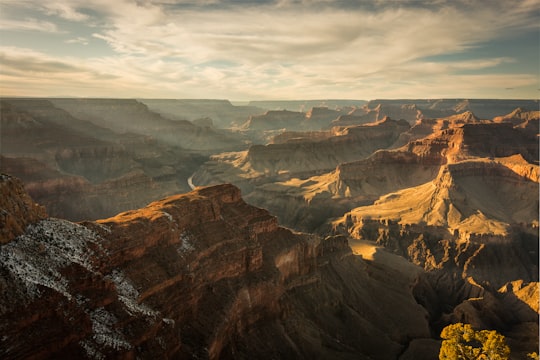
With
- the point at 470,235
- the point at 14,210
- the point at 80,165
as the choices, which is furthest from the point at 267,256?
the point at 80,165

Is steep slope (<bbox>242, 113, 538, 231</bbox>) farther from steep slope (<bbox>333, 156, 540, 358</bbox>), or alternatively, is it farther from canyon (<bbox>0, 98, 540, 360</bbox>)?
steep slope (<bbox>333, 156, 540, 358</bbox>)

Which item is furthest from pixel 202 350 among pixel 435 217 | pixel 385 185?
pixel 385 185

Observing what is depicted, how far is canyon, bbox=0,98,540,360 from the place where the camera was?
27.5 metres

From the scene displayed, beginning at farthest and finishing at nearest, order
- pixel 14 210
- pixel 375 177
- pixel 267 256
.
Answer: pixel 375 177, pixel 267 256, pixel 14 210

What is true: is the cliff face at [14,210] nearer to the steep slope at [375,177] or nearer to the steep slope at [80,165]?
the steep slope at [80,165]

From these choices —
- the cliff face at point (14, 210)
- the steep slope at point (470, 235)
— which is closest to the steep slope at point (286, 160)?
the steep slope at point (470, 235)

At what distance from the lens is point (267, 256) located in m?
48.9

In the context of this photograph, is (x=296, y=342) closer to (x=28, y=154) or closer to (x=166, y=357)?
(x=166, y=357)

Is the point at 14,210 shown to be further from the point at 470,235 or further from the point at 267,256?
the point at 470,235

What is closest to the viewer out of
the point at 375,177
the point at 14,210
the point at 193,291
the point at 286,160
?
the point at 14,210

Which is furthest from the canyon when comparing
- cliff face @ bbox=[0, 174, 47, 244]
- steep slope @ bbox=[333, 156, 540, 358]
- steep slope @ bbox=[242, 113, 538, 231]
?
steep slope @ bbox=[242, 113, 538, 231]

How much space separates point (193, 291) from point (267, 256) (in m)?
13.8

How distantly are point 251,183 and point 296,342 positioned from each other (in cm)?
11497

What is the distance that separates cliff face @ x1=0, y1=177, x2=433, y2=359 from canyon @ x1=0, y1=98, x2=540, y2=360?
0.14m
